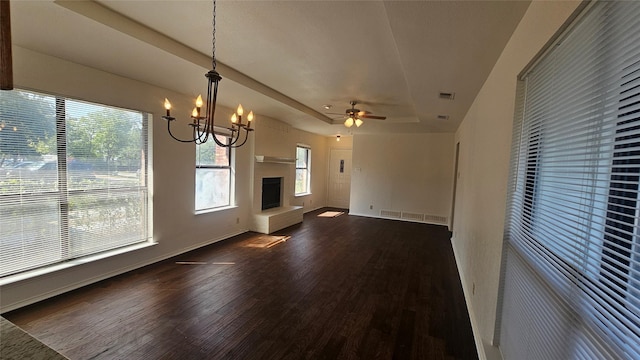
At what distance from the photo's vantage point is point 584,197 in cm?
98

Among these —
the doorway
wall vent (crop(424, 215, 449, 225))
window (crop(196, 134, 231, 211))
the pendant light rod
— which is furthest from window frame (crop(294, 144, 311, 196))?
the pendant light rod

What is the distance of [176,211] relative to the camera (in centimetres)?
411

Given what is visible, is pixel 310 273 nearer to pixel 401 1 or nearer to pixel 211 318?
pixel 211 318

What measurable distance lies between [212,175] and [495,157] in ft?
14.0

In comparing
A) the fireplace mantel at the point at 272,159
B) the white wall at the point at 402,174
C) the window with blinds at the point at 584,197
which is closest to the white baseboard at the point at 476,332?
the window with blinds at the point at 584,197

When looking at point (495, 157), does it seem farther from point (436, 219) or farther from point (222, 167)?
point (436, 219)

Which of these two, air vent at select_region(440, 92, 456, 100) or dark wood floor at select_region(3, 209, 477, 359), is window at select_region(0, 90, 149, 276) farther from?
air vent at select_region(440, 92, 456, 100)

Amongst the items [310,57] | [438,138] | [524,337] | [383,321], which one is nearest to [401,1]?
[310,57]

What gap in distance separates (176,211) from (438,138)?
20.3ft

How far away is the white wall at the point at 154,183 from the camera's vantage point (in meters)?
2.60

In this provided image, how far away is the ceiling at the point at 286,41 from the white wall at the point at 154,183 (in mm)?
149

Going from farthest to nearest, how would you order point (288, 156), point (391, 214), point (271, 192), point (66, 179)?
1. point (391, 214)
2. point (288, 156)
3. point (271, 192)
4. point (66, 179)

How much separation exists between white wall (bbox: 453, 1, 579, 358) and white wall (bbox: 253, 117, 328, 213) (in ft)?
13.4

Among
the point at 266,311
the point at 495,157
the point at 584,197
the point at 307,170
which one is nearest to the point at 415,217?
the point at 307,170
